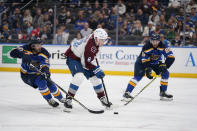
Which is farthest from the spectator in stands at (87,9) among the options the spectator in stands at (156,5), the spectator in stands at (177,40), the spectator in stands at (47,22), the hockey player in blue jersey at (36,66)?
the hockey player in blue jersey at (36,66)

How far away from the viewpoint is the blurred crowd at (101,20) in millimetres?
10781

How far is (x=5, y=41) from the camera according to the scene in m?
12.0

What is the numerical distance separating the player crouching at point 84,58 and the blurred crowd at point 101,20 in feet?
17.7

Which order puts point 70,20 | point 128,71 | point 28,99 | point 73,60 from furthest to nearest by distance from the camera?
point 70,20
point 128,71
point 28,99
point 73,60

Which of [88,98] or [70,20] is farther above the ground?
[70,20]

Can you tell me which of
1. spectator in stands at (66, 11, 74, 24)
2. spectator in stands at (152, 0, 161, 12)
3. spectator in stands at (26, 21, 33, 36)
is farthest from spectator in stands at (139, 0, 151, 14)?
spectator in stands at (26, 21, 33, 36)

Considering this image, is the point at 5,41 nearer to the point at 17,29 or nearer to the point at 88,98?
the point at 17,29

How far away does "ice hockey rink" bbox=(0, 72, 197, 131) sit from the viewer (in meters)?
4.38

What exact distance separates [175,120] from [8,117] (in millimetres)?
2124

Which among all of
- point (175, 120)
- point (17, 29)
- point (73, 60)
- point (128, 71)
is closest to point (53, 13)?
point (17, 29)

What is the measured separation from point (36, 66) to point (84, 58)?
2.71 feet

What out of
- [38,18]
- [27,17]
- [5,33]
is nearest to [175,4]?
[38,18]

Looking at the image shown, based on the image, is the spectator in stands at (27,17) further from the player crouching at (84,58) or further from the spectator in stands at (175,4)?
the player crouching at (84,58)

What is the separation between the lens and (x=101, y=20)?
11.4m
